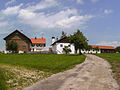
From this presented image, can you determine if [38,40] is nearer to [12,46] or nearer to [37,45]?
[37,45]

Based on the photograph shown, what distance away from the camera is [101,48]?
85375 mm

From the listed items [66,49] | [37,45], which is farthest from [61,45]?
[37,45]

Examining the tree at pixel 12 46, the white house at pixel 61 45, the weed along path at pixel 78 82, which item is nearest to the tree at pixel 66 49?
the white house at pixel 61 45

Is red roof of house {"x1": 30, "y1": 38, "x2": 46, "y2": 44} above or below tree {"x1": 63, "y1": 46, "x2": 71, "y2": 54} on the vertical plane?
above

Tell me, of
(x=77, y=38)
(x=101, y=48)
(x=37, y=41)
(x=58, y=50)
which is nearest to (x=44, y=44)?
(x=37, y=41)

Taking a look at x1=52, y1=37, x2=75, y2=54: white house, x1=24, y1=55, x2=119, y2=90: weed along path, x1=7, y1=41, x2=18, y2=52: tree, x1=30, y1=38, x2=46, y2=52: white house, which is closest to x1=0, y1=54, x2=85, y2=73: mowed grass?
x1=24, y1=55, x2=119, y2=90: weed along path

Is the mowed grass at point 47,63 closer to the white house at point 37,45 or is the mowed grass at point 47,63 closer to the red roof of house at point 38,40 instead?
the white house at point 37,45

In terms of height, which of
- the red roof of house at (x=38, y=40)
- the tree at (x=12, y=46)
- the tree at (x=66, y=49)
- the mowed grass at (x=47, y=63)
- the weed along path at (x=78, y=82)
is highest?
the red roof of house at (x=38, y=40)

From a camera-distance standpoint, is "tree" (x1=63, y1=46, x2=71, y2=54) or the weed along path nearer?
the weed along path

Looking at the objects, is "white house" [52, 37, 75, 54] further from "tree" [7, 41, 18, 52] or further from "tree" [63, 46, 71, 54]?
"tree" [7, 41, 18, 52]

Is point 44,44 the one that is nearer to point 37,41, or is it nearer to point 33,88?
point 37,41

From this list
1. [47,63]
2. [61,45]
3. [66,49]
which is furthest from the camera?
[61,45]

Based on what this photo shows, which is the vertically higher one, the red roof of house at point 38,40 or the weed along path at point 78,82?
the red roof of house at point 38,40

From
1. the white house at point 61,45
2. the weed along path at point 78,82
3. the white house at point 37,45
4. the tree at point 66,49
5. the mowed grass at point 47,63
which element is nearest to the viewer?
the weed along path at point 78,82
